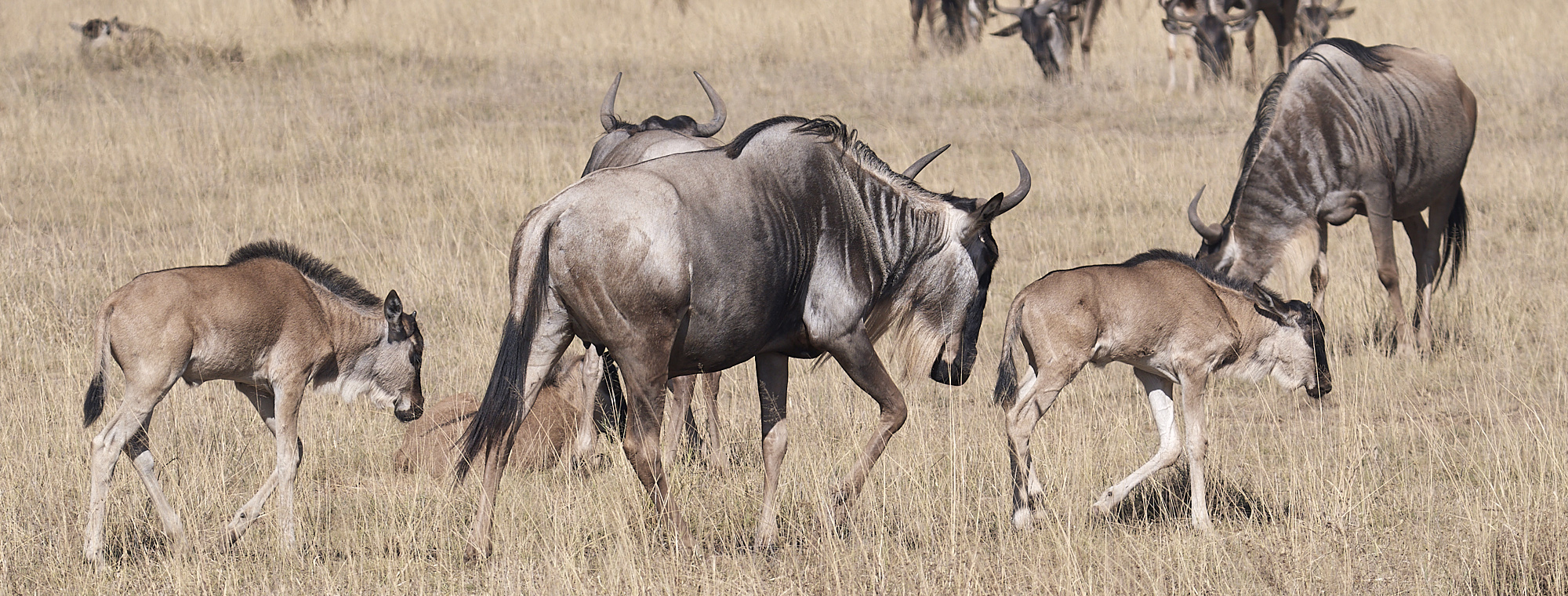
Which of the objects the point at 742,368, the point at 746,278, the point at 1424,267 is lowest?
the point at 742,368

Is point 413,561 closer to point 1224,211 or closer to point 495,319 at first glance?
point 495,319

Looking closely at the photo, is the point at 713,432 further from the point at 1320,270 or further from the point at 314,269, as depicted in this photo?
the point at 1320,270

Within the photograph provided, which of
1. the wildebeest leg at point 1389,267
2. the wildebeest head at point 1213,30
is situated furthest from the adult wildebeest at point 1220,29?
the wildebeest leg at point 1389,267

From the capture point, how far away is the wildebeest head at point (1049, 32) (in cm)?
1619

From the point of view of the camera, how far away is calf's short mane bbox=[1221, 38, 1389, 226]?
24.3 feet

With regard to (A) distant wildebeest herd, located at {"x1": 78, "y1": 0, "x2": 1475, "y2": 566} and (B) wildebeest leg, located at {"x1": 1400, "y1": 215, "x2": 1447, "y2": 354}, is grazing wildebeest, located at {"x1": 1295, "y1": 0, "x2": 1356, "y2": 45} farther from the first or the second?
(A) distant wildebeest herd, located at {"x1": 78, "y1": 0, "x2": 1475, "y2": 566}

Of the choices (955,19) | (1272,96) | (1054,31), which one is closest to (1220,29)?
(1054,31)

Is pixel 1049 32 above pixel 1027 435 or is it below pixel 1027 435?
below

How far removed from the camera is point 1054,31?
16.3m

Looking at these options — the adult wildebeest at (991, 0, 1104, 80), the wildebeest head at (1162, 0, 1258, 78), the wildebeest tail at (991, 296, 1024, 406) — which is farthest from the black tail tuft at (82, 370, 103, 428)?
the wildebeest head at (1162, 0, 1258, 78)

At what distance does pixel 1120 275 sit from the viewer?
5055 mm

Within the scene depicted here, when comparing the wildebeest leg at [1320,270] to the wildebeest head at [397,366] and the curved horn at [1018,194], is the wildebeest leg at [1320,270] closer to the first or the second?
the curved horn at [1018,194]

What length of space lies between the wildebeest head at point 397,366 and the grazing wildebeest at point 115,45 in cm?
1053

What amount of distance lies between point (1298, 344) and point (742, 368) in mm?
3077
